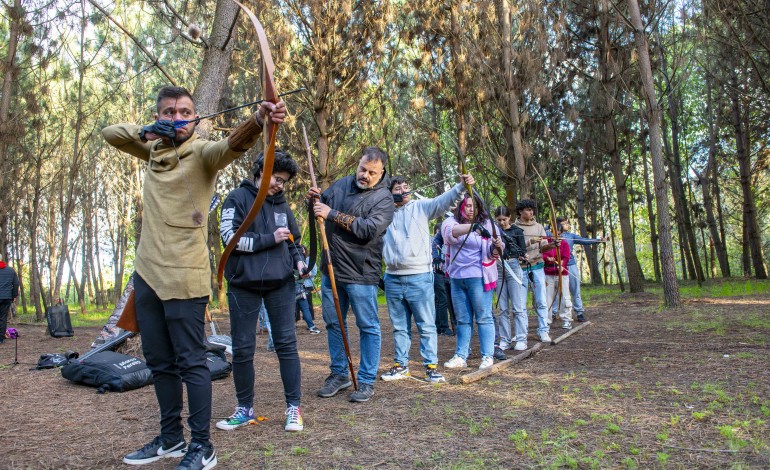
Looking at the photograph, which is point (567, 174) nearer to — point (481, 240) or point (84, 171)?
point (84, 171)

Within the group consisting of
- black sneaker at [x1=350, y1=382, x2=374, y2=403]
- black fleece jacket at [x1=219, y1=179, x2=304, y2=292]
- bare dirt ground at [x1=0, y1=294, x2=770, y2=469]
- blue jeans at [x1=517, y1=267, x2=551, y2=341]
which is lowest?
bare dirt ground at [x1=0, y1=294, x2=770, y2=469]

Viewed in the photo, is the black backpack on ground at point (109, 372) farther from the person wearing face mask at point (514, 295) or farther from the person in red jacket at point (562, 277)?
the person in red jacket at point (562, 277)

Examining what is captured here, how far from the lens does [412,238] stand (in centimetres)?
551

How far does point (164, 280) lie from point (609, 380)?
3802 mm

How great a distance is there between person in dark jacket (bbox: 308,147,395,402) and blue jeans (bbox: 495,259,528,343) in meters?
2.76

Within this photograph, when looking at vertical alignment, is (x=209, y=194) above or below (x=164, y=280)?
above

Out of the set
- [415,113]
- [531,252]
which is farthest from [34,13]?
[531,252]

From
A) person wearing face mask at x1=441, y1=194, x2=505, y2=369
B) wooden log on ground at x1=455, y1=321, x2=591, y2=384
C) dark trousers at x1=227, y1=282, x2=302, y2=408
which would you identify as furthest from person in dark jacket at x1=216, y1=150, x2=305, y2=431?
person wearing face mask at x1=441, y1=194, x2=505, y2=369

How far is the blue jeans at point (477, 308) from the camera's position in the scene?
242 inches

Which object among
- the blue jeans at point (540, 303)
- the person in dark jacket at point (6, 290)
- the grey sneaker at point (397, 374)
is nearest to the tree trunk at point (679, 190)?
the blue jeans at point (540, 303)

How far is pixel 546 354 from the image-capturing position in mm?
7016

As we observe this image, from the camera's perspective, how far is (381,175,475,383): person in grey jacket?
5.47 meters

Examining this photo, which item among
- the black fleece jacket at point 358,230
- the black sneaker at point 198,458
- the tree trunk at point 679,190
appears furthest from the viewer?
the tree trunk at point 679,190

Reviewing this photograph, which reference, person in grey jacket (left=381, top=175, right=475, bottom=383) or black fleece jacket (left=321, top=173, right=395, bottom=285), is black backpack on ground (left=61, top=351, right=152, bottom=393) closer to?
black fleece jacket (left=321, top=173, right=395, bottom=285)
